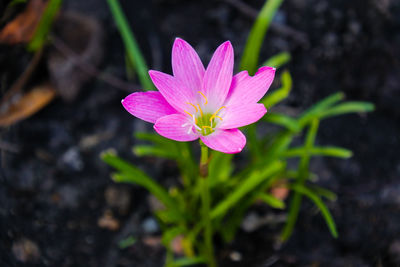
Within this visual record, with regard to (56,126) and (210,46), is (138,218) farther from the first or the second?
(210,46)

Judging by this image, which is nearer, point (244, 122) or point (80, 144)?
point (244, 122)

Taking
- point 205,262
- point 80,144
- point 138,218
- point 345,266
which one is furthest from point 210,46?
point 345,266

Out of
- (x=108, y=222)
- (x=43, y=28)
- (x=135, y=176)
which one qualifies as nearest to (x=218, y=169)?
(x=135, y=176)

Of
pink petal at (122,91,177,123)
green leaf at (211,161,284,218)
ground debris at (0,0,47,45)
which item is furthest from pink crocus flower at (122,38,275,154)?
ground debris at (0,0,47,45)

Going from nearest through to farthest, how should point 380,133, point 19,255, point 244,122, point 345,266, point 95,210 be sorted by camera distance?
point 244,122 → point 19,255 → point 345,266 → point 95,210 → point 380,133

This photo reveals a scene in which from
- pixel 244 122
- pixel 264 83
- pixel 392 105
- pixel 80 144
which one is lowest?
pixel 80 144

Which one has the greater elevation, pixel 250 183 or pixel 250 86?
pixel 250 86

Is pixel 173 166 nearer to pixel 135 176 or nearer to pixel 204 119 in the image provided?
pixel 135 176
